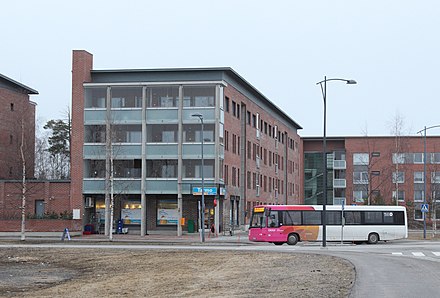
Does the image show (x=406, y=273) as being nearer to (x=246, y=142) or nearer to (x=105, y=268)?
(x=105, y=268)

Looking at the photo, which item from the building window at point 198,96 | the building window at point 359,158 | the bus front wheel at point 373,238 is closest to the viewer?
the bus front wheel at point 373,238

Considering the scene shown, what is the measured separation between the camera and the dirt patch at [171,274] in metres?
19.8

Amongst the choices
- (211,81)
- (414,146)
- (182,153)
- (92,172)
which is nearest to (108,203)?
(92,172)

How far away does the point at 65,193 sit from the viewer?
6331 centimetres

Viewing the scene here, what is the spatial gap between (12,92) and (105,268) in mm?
46562

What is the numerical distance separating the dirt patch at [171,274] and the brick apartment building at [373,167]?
6005cm

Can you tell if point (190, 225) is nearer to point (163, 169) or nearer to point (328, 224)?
point (163, 169)

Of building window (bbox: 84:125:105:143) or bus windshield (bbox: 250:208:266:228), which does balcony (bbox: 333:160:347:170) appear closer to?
building window (bbox: 84:125:105:143)

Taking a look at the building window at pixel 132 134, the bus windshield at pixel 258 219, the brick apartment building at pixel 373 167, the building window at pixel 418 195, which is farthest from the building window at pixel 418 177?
the bus windshield at pixel 258 219

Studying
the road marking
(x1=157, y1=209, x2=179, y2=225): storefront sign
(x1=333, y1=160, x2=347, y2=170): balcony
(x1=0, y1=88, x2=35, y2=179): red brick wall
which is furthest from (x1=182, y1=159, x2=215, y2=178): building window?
(x1=333, y1=160, x2=347, y2=170): balcony

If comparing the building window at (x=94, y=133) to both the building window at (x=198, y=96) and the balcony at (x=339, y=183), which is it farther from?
the balcony at (x=339, y=183)

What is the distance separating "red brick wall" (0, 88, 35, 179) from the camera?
69.2 m

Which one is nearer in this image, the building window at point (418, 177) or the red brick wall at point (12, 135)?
the red brick wall at point (12, 135)

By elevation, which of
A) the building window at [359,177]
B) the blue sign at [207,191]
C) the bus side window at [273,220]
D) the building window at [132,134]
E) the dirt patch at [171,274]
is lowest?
the dirt patch at [171,274]
